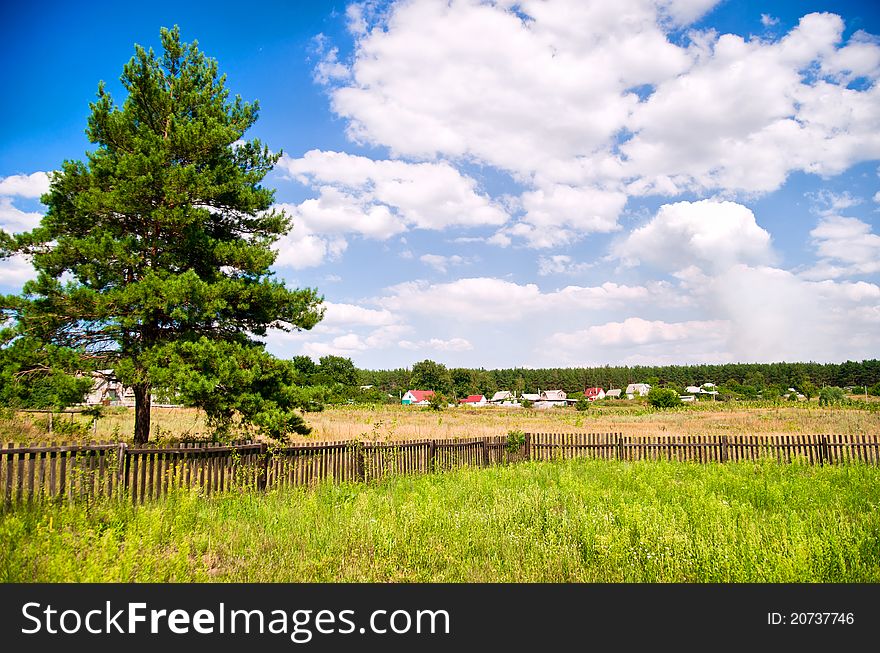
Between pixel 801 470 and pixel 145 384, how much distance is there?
16.7 metres

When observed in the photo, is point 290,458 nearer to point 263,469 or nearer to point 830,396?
point 263,469

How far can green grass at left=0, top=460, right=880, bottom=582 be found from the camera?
5281mm

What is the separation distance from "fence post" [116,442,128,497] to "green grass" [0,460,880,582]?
0.47m

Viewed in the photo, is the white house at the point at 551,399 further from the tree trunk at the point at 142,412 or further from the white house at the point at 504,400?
the tree trunk at the point at 142,412

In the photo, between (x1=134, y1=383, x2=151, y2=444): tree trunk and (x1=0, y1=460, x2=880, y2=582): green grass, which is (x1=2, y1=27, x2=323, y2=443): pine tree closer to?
(x1=134, y1=383, x2=151, y2=444): tree trunk

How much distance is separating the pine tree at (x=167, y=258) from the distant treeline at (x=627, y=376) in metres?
118

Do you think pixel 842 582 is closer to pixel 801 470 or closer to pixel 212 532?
pixel 212 532

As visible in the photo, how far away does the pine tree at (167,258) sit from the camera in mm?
11508

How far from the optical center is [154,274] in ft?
37.7

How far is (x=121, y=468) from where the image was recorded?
327 inches

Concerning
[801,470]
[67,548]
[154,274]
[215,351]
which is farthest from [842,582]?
[154,274]

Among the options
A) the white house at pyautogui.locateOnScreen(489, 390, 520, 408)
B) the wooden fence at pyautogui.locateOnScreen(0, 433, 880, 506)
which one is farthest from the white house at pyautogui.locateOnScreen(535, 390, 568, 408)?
the wooden fence at pyautogui.locateOnScreen(0, 433, 880, 506)
